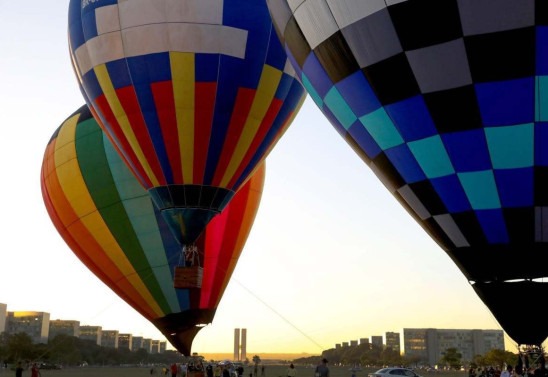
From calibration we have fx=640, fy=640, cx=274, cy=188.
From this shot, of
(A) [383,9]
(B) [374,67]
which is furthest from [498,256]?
(A) [383,9]

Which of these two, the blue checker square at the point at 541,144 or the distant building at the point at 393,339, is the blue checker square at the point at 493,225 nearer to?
the blue checker square at the point at 541,144

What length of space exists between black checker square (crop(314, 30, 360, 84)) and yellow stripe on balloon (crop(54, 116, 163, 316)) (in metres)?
9.29

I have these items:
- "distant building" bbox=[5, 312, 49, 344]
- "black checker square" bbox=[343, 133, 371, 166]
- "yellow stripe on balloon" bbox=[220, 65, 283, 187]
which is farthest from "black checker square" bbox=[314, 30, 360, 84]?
"distant building" bbox=[5, 312, 49, 344]

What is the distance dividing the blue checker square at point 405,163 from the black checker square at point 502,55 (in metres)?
1.29

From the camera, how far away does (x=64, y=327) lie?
13962 centimetres

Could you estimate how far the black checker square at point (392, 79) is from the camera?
7.82 m

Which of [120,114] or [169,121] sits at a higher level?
[120,114]

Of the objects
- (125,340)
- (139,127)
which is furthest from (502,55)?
(125,340)

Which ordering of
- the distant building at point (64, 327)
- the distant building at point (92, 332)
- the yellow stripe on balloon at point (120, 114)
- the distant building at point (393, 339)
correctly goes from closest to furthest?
1. the yellow stripe on balloon at point (120, 114)
2. the distant building at point (64, 327)
3. the distant building at point (92, 332)
4. the distant building at point (393, 339)

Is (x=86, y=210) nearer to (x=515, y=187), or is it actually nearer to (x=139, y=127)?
(x=139, y=127)

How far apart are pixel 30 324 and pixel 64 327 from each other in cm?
1218

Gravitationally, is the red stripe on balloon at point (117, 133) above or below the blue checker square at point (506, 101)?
above

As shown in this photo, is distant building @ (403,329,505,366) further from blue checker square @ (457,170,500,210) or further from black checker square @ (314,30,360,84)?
blue checker square @ (457,170,500,210)

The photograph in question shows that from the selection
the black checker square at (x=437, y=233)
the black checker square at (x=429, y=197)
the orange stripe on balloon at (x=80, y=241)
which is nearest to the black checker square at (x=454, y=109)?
the black checker square at (x=429, y=197)
